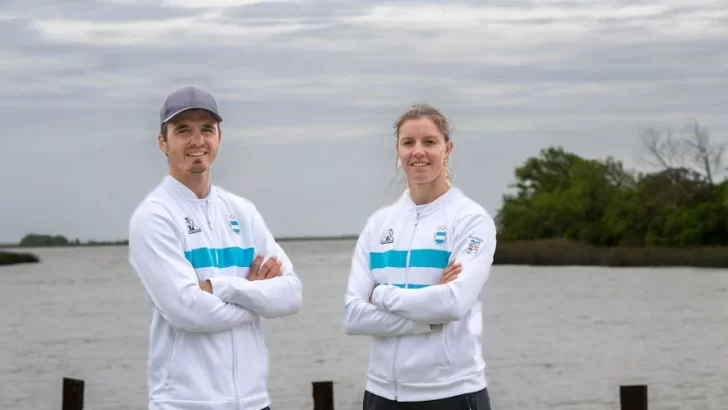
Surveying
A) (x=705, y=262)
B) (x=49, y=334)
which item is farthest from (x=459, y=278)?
(x=705, y=262)

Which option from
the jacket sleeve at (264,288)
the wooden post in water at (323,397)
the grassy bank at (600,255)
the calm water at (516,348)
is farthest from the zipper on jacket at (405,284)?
the grassy bank at (600,255)

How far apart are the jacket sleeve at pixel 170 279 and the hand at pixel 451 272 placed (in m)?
0.78

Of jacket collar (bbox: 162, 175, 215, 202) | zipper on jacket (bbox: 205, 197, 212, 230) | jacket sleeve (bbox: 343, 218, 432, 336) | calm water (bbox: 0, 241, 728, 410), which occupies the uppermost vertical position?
jacket collar (bbox: 162, 175, 215, 202)

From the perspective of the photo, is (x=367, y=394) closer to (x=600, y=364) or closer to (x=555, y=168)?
(x=600, y=364)

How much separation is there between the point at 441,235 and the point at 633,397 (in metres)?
3.84

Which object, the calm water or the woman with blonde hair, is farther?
the calm water

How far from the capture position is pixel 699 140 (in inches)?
2534

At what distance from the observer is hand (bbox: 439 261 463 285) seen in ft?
13.5

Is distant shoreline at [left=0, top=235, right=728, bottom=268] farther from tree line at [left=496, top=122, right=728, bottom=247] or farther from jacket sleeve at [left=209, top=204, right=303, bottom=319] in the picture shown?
jacket sleeve at [left=209, top=204, right=303, bottom=319]

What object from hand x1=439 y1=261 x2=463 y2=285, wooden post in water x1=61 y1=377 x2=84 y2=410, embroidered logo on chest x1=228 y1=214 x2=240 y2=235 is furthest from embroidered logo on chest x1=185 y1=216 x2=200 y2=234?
wooden post in water x1=61 y1=377 x2=84 y2=410

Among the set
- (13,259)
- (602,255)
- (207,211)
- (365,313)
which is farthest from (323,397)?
(13,259)

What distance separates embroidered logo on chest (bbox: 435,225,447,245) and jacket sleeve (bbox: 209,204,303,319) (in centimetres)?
57

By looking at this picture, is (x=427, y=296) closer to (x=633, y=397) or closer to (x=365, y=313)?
(x=365, y=313)

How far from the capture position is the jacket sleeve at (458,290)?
4047mm
